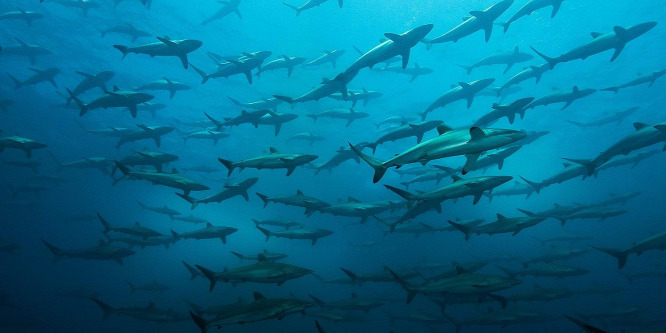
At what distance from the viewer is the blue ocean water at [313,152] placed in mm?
19344

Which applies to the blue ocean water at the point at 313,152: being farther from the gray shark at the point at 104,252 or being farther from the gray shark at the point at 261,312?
the gray shark at the point at 261,312

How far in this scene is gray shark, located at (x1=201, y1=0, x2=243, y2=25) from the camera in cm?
1790

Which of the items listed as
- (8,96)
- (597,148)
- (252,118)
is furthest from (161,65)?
(597,148)

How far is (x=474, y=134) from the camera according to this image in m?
3.67

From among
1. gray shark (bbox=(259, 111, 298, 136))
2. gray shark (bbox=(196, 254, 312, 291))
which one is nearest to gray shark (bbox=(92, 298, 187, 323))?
gray shark (bbox=(196, 254, 312, 291))

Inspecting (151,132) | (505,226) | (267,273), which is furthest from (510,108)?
(151,132)

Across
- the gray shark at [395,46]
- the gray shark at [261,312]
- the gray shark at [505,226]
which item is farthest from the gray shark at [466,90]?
the gray shark at [261,312]

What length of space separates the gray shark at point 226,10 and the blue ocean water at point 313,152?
795 mm

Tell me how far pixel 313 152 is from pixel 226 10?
14654mm

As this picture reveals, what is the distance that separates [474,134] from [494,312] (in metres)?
11.2

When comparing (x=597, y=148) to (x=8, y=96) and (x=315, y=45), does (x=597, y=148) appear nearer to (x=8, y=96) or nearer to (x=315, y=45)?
(x=315, y=45)

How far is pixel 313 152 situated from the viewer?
30.5 metres

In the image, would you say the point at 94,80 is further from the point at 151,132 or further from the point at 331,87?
the point at 331,87

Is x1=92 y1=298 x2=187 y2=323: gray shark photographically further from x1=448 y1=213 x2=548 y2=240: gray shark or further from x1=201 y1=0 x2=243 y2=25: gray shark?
x1=201 y1=0 x2=243 y2=25: gray shark
